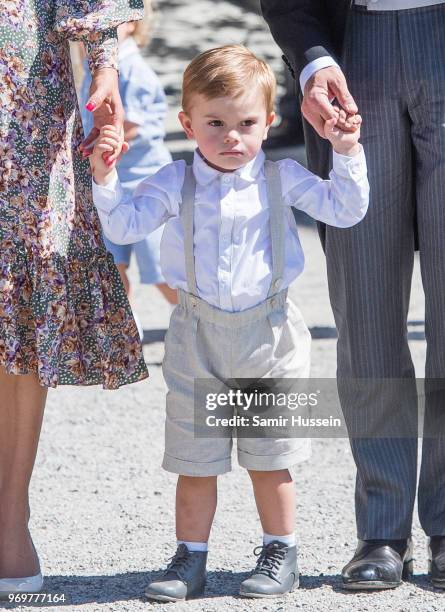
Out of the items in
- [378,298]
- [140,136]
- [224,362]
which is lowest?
[224,362]

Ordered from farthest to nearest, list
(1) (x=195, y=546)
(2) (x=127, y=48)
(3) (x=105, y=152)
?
1. (2) (x=127, y=48)
2. (1) (x=195, y=546)
3. (3) (x=105, y=152)

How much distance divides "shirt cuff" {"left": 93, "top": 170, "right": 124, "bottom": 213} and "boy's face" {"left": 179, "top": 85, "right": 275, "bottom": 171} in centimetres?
26

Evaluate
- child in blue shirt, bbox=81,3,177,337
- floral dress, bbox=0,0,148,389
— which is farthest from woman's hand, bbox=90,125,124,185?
child in blue shirt, bbox=81,3,177,337

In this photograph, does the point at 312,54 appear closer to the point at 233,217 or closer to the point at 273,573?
the point at 233,217

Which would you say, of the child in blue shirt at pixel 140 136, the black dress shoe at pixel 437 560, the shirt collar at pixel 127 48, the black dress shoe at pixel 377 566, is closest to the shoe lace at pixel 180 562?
the black dress shoe at pixel 377 566

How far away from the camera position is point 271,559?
3.22 meters

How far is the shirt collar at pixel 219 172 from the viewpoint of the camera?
124 inches

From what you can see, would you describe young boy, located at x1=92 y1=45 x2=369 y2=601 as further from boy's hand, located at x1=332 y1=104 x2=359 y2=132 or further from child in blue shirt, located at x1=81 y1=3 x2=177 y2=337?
child in blue shirt, located at x1=81 y1=3 x2=177 y2=337

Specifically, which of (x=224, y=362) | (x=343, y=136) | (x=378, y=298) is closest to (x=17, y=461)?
(x=224, y=362)

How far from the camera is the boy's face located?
10.2ft

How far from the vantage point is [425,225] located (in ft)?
10.6

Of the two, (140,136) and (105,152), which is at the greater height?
(140,136)

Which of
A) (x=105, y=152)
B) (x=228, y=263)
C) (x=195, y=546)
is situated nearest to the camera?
(x=105, y=152)

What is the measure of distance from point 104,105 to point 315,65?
53 cm
